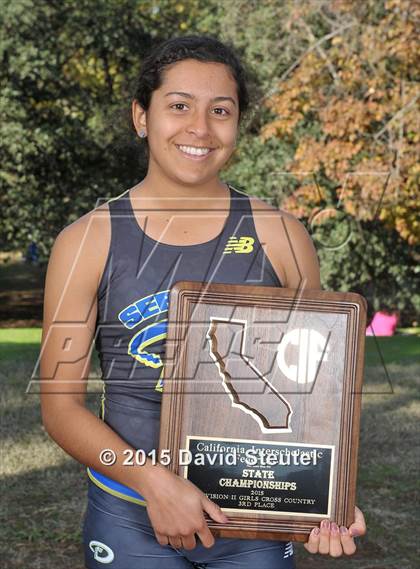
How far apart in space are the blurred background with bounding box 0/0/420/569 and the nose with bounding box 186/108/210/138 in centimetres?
890

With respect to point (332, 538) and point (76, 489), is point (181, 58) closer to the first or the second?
point (332, 538)

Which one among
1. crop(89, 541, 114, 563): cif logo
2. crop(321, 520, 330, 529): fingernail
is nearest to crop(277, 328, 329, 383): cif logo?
crop(321, 520, 330, 529): fingernail

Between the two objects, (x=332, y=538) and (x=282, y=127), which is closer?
(x=332, y=538)

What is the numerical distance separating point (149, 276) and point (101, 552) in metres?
0.73

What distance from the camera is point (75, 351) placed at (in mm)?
2225

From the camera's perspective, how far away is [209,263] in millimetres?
2270

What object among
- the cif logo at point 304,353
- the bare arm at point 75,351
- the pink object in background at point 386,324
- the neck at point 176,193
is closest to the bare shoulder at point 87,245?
the bare arm at point 75,351

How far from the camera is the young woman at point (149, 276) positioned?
2.22 m

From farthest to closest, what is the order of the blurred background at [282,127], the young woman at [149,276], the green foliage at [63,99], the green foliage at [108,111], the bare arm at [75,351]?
the green foliage at [63,99] → the green foliage at [108,111] → the blurred background at [282,127] → the young woman at [149,276] → the bare arm at [75,351]

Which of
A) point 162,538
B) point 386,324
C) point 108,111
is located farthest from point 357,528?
point 386,324

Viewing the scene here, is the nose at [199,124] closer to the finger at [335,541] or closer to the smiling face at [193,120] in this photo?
the smiling face at [193,120]

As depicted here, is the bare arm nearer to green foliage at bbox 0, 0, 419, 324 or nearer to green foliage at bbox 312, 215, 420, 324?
green foliage at bbox 0, 0, 419, 324

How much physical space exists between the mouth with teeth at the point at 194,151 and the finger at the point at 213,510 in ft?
→ 2.78

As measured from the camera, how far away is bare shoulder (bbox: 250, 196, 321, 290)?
7.63 feet
